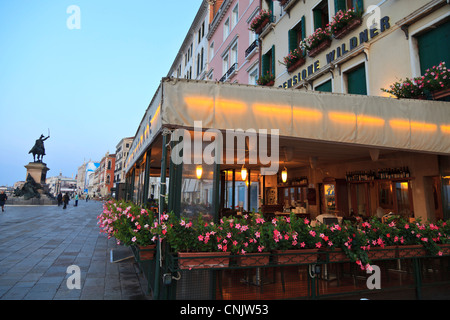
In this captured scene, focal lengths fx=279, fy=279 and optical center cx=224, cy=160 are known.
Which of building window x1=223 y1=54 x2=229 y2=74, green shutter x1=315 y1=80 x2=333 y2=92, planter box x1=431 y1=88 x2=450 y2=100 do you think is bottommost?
planter box x1=431 y1=88 x2=450 y2=100

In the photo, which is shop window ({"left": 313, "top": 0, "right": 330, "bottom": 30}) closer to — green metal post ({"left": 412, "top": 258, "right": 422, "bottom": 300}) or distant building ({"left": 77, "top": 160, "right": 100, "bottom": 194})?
green metal post ({"left": 412, "top": 258, "right": 422, "bottom": 300})

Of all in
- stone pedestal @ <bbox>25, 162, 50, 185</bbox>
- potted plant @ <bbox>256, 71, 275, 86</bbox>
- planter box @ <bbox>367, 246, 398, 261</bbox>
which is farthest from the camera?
stone pedestal @ <bbox>25, 162, 50, 185</bbox>

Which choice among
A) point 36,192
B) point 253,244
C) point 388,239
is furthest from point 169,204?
point 36,192

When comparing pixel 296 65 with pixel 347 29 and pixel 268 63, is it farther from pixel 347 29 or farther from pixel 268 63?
pixel 268 63

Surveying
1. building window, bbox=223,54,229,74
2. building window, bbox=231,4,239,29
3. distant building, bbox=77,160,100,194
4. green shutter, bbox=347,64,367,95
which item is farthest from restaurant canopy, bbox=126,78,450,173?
distant building, bbox=77,160,100,194

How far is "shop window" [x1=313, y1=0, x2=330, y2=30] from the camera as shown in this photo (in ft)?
35.0

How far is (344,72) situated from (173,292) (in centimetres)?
891

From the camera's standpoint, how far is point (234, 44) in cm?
1842

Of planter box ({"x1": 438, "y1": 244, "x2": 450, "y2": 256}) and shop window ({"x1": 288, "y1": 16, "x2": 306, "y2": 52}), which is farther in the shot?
shop window ({"x1": 288, "y1": 16, "x2": 306, "y2": 52})

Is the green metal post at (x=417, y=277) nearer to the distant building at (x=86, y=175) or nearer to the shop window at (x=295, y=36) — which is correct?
the shop window at (x=295, y=36)

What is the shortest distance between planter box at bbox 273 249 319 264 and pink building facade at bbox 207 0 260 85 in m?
12.9

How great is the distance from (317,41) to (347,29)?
127 cm

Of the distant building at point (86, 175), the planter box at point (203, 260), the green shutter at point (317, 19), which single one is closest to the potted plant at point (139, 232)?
the planter box at point (203, 260)

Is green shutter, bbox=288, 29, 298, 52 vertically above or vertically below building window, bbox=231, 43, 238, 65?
below
